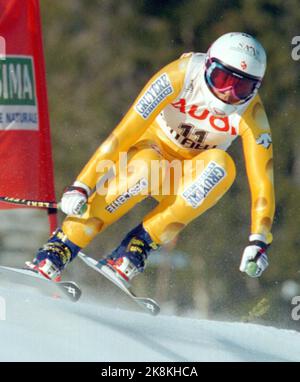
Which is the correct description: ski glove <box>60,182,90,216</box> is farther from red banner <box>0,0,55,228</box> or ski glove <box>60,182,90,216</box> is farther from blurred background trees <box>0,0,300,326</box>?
blurred background trees <box>0,0,300,326</box>

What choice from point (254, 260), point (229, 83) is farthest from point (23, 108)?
point (254, 260)

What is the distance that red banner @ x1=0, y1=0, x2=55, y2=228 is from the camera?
6.97 m

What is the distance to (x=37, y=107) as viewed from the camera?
283 inches

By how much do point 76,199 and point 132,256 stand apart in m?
0.52

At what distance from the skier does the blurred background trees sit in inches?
233

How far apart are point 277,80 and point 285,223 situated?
1.91 m

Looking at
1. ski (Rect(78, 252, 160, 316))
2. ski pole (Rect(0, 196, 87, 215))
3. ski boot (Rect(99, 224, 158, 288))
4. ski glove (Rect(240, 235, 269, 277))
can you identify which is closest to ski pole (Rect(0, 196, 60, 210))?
ski pole (Rect(0, 196, 87, 215))

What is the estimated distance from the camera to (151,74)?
1502cm

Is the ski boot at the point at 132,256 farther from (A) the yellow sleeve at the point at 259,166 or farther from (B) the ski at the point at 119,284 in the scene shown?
(A) the yellow sleeve at the point at 259,166

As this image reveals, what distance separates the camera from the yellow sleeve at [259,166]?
6.04m

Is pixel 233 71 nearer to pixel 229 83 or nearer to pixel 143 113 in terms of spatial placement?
pixel 229 83

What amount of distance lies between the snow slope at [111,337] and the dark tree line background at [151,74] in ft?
16.8

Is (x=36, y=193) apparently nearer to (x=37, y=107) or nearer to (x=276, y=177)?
(x=37, y=107)

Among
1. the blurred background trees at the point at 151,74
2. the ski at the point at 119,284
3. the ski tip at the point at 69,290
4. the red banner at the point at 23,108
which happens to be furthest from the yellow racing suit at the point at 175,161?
the blurred background trees at the point at 151,74
